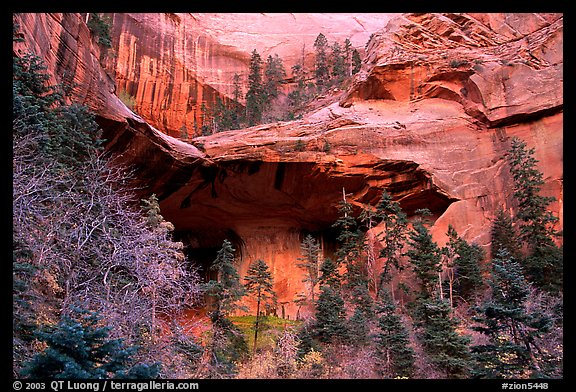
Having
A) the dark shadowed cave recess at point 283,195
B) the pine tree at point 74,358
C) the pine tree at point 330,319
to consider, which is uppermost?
the dark shadowed cave recess at point 283,195

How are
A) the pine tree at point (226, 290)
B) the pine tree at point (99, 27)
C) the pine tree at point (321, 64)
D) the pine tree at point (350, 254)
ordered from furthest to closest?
the pine tree at point (321, 64) < the pine tree at point (99, 27) < the pine tree at point (350, 254) < the pine tree at point (226, 290)

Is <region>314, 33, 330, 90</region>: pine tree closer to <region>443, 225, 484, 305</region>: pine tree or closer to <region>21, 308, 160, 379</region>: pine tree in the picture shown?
<region>443, 225, 484, 305</region>: pine tree

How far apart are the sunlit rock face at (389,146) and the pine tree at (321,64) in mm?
14477

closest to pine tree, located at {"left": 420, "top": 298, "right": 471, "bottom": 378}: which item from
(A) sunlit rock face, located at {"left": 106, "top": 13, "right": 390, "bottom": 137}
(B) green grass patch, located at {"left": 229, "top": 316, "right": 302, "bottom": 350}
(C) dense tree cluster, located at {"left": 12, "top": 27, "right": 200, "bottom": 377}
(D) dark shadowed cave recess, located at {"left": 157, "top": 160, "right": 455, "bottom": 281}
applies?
(B) green grass patch, located at {"left": 229, "top": 316, "right": 302, "bottom": 350}

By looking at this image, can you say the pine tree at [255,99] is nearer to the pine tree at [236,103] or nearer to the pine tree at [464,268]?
the pine tree at [236,103]

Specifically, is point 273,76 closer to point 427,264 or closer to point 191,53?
point 191,53

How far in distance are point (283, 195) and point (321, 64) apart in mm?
23718

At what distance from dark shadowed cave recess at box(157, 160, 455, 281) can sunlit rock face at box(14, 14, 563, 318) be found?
0.26 feet

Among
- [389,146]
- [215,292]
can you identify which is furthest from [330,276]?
[389,146]

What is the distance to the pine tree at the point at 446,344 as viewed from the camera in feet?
38.2

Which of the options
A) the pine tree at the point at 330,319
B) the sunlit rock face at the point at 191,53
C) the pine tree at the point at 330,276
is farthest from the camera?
the sunlit rock face at the point at 191,53

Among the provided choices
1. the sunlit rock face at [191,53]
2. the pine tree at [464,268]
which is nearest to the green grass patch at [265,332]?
the pine tree at [464,268]

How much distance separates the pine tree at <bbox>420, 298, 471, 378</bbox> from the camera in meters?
11.6
